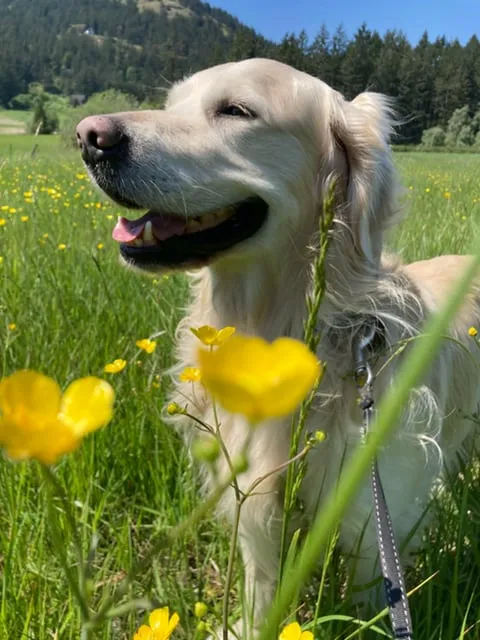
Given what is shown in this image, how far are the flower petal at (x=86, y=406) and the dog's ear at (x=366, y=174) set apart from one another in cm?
179

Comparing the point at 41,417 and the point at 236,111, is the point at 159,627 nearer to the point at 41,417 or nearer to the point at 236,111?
the point at 41,417

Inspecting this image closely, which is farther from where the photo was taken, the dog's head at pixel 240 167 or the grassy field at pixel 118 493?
the dog's head at pixel 240 167

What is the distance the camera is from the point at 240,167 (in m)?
2.01

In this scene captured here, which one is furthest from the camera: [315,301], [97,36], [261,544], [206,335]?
[97,36]

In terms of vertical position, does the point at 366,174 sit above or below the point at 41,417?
above

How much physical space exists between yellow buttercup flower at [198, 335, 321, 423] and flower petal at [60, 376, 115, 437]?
0.08 metres

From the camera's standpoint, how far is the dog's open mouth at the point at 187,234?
1.92 metres

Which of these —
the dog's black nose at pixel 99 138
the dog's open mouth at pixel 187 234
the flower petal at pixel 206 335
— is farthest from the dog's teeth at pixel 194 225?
the flower petal at pixel 206 335

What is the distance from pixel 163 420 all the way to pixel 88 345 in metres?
0.45

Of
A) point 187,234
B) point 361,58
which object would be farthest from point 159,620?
point 361,58

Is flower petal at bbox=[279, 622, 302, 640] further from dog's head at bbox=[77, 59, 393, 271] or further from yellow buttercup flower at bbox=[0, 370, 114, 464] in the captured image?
dog's head at bbox=[77, 59, 393, 271]

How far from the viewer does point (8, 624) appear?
47.4 inches

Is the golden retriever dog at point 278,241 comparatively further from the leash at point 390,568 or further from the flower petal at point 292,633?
the flower petal at point 292,633

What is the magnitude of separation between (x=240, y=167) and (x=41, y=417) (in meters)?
1.86
